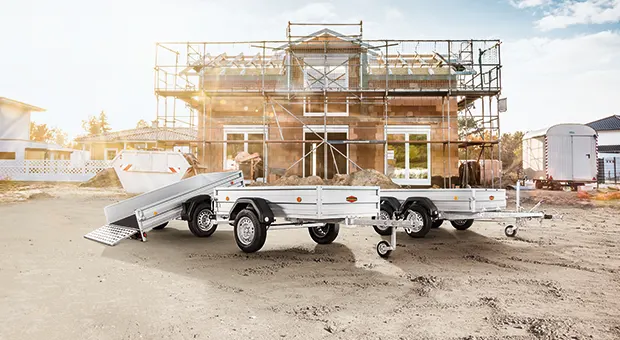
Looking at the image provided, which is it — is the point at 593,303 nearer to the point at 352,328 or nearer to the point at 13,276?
the point at 352,328

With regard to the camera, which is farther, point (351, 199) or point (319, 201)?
point (351, 199)

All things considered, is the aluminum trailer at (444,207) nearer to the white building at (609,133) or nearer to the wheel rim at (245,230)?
the wheel rim at (245,230)

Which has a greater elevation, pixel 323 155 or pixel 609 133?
pixel 609 133

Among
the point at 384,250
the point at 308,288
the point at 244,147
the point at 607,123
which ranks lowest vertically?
the point at 308,288

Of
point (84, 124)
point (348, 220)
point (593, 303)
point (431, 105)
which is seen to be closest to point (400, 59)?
point (431, 105)

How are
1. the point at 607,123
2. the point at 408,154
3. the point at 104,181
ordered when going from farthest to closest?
the point at 607,123, the point at 104,181, the point at 408,154

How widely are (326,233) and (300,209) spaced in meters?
1.74

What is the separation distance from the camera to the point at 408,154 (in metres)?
19.9

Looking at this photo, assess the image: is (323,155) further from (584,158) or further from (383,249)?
(584,158)

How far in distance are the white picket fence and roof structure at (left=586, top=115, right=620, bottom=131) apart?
54400 mm

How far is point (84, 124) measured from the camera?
317 ft

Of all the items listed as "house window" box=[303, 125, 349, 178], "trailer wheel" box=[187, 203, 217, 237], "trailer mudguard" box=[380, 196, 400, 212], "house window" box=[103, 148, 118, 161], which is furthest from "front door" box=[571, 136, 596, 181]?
"house window" box=[103, 148, 118, 161]

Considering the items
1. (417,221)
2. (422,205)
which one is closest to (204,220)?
(417,221)

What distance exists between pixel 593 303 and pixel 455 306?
1607 mm
